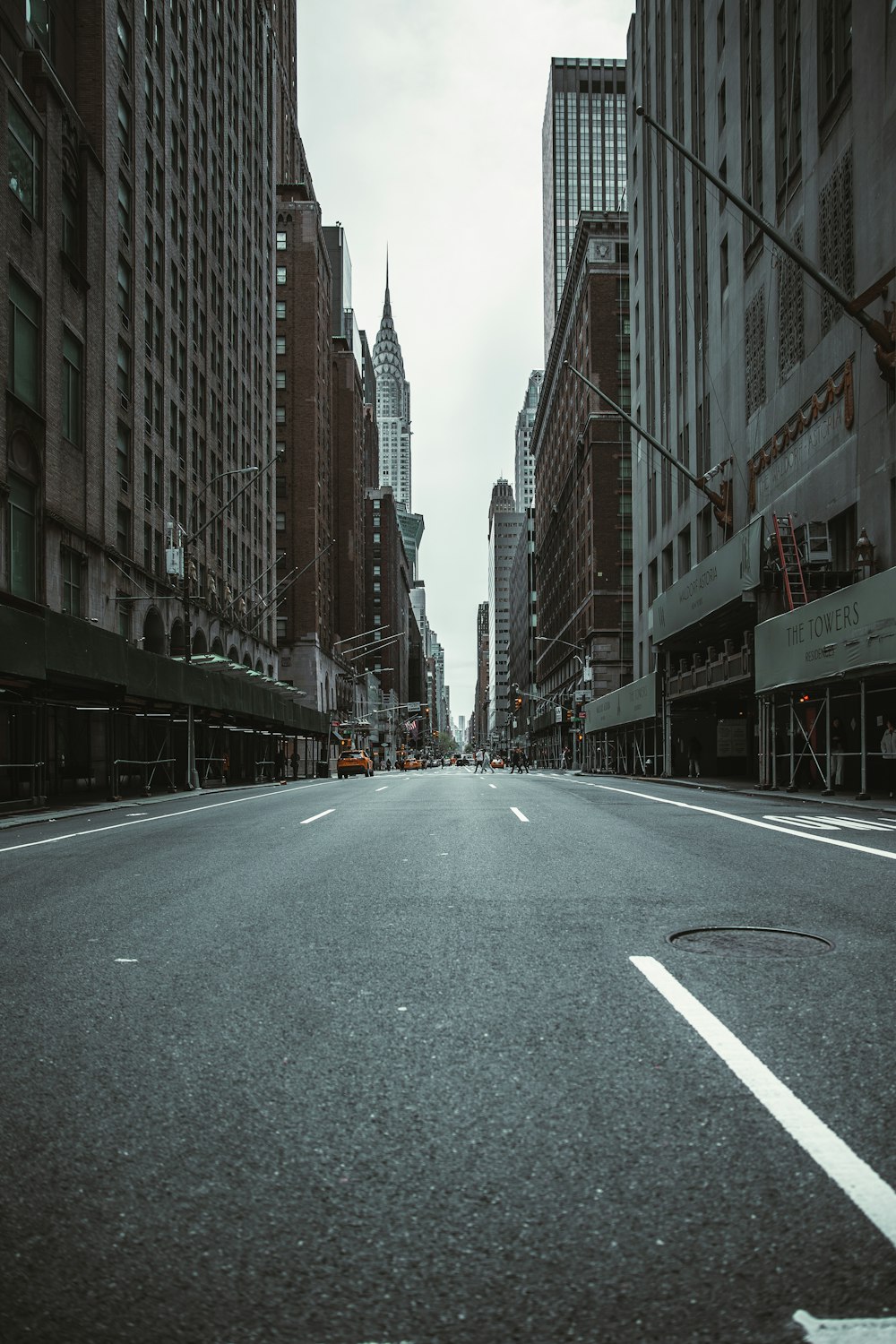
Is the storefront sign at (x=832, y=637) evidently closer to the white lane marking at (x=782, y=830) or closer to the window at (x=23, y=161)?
the white lane marking at (x=782, y=830)

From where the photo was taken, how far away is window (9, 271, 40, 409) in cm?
2938

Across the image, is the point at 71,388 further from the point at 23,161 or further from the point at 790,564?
the point at 790,564

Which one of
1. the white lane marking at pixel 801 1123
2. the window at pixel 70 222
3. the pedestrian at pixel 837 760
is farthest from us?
the window at pixel 70 222

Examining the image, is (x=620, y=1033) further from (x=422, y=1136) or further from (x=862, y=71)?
(x=862, y=71)

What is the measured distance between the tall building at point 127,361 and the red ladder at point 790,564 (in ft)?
56.8

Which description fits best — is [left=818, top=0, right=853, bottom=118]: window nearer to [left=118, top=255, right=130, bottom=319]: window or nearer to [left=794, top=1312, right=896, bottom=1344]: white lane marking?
[left=118, top=255, right=130, bottom=319]: window

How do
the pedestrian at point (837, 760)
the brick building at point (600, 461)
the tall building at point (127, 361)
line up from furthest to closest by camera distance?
the brick building at point (600, 461) → the tall building at point (127, 361) → the pedestrian at point (837, 760)

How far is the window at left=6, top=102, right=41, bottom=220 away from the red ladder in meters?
23.4

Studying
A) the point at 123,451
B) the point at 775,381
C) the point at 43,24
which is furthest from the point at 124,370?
the point at 775,381

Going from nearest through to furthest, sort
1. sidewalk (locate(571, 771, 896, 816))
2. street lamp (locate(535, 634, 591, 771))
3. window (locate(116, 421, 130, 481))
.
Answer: sidewalk (locate(571, 771, 896, 816)) < window (locate(116, 421, 130, 481)) < street lamp (locate(535, 634, 591, 771))

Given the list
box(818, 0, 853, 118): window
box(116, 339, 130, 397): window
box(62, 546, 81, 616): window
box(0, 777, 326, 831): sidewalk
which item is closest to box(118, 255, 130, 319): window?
box(116, 339, 130, 397): window

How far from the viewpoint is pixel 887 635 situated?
63.1 feet

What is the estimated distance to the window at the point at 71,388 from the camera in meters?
34.2

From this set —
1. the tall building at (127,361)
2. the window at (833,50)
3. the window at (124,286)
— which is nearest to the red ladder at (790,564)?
the window at (833,50)
